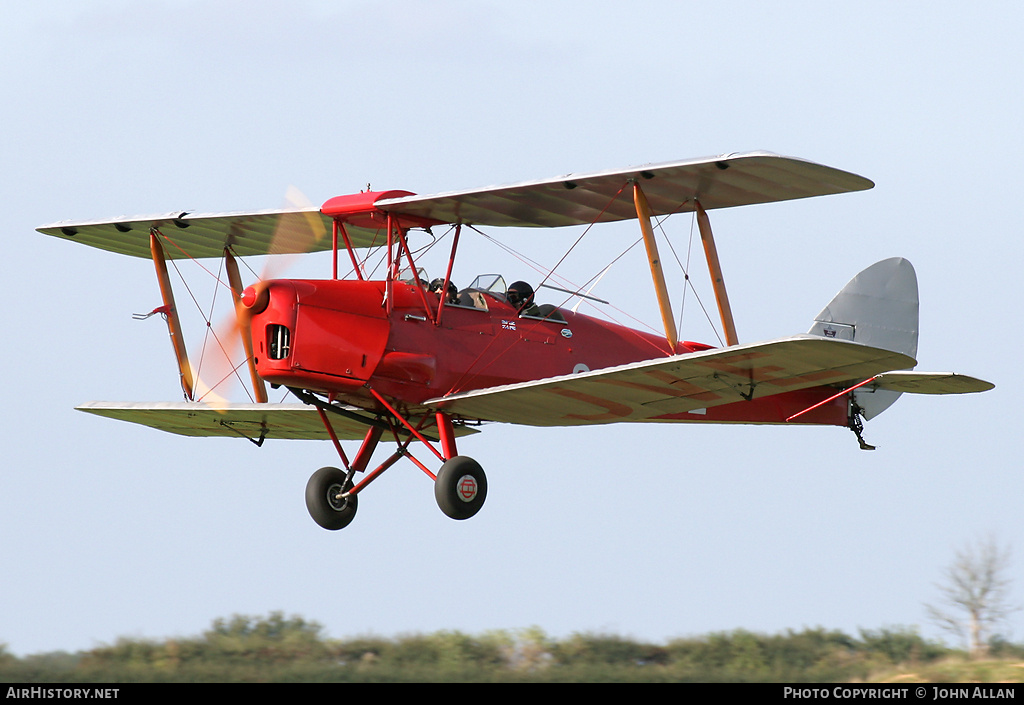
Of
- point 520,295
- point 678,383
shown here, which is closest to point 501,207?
point 520,295

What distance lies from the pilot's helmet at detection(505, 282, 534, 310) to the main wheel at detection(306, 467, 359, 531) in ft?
8.54

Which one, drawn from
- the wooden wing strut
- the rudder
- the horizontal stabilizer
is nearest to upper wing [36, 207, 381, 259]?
the wooden wing strut

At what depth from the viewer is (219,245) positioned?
56.6 ft

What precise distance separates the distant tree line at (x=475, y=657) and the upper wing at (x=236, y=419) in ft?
12.8

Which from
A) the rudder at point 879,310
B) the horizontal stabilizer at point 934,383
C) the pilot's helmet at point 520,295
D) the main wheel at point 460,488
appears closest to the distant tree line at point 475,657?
the main wheel at point 460,488

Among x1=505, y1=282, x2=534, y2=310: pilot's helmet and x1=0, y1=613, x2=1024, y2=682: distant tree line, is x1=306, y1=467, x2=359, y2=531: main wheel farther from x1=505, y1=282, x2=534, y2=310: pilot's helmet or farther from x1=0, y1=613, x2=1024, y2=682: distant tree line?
x1=505, y1=282, x2=534, y2=310: pilot's helmet

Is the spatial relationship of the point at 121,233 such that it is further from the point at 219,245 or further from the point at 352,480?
the point at 352,480

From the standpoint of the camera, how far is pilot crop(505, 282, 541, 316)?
1480cm

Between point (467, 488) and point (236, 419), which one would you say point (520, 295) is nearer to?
point (467, 488)

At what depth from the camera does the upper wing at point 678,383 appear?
474 inches

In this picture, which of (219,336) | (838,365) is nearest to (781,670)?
(838,365)

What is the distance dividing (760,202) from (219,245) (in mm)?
6973

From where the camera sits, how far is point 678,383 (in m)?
13.3

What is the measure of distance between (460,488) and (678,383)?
235 cm
